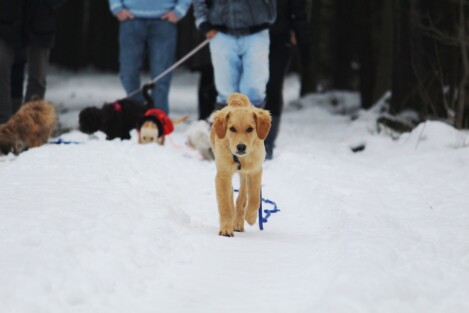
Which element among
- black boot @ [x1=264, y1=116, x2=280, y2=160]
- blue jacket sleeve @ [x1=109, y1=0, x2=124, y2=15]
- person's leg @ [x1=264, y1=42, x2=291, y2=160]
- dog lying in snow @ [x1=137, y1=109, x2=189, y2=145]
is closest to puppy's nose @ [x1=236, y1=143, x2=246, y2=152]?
black boot @ [x1=264, y1=116, x2=280, y2=160]

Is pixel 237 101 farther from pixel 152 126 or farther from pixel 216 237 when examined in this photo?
pixel 152 126

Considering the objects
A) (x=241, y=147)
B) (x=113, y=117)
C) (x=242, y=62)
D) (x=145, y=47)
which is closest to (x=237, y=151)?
(x=241, y=147)

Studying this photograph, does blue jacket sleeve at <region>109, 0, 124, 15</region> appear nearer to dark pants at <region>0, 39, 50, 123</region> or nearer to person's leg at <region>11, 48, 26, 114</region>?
dark pants at <region>0, 39, 50, 123</region>

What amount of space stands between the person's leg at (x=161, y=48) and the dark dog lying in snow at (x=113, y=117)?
91cm

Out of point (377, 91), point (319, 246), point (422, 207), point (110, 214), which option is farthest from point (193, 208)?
point (377, 91)

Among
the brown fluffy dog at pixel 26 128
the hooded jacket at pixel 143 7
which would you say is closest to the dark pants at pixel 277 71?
the hooded jacket at pixel 143 7

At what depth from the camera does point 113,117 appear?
7.94 m

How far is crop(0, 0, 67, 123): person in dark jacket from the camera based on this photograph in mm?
7363

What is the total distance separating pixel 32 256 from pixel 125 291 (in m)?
0.51

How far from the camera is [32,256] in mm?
2879

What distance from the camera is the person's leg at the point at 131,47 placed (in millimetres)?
8617

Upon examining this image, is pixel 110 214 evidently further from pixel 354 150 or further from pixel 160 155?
pixel 354 150

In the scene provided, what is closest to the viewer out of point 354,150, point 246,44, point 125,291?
point 125,291

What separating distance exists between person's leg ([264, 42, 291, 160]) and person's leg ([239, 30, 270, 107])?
0.74 m
